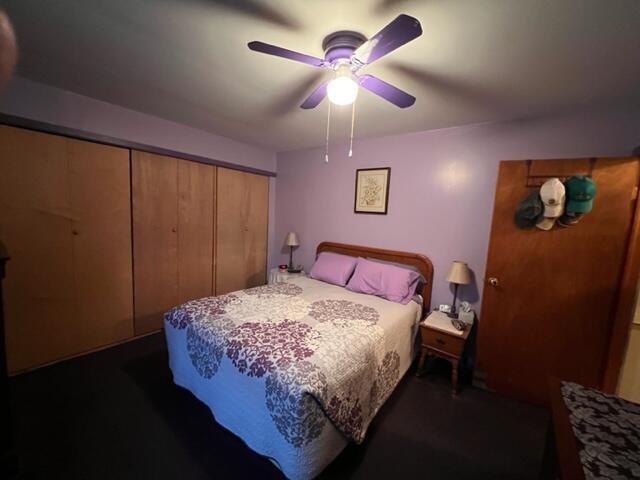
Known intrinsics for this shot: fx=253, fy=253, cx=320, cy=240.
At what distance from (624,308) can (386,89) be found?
210 centimetres

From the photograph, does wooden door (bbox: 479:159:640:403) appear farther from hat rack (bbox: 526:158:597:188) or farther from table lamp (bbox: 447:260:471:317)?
table lamp (bbox: 447:260:471:317)

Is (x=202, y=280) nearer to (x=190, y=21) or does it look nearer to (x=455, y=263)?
(x=190, y=21)

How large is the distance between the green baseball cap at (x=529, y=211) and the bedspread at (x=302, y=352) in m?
1.11

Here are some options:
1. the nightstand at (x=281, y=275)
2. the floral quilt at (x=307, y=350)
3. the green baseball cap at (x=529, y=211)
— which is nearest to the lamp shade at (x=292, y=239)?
the nightstand at (x=281, y=275)

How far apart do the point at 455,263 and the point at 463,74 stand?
58.4 inches

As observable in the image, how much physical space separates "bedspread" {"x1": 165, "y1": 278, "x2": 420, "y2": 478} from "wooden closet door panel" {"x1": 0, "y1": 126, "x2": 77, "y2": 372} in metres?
1.17

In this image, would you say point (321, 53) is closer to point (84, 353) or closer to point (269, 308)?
point (269, 308)

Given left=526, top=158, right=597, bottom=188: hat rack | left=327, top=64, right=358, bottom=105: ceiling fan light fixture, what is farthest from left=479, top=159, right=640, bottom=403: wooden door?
left=327, top=64, right=358, bottom=105: ceiling fan light fixture

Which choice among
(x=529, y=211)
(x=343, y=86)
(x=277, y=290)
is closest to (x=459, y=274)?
(x=529, y=211)

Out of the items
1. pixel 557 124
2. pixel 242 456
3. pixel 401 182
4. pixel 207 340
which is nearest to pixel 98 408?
pixel 207 340

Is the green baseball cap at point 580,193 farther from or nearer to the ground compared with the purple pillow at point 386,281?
farther from the ground

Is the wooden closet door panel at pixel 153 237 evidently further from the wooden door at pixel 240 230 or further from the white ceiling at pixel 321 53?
the white ceiling at pixel 321 53

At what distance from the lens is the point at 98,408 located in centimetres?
177

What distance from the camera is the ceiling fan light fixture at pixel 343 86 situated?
1.29 metres
